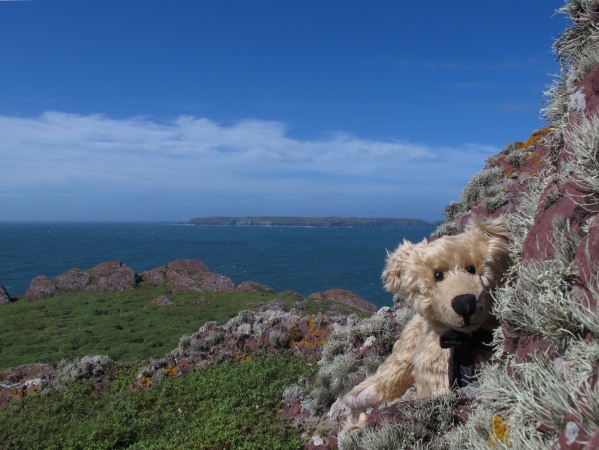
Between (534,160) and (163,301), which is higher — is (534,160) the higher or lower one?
the higher one

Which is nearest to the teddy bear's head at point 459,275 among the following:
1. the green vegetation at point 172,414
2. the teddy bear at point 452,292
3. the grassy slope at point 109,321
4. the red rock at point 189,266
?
the teddy bear at point 452,292

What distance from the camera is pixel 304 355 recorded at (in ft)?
35.5

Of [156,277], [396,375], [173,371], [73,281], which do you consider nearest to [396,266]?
[396,375]

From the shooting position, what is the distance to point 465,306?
11.9 feet

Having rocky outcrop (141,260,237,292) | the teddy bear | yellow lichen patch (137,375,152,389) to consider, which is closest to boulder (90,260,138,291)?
rocky outcrop (141,260,237,292)

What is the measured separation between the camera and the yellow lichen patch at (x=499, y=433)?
2352 mm

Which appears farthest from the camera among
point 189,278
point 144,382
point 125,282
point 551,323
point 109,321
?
point 189,278

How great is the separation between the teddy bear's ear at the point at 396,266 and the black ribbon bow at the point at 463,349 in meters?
0.79

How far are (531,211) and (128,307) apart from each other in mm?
28282

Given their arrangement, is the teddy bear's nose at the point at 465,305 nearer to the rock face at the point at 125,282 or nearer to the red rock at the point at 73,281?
the rock face at the point at 125,282

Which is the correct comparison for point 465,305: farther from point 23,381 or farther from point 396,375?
point 23,381

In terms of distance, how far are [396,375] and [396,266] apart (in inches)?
46.5

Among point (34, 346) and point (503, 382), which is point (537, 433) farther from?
point (34, 346)

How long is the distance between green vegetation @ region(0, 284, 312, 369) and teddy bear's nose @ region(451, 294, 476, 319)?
18.2 metres
